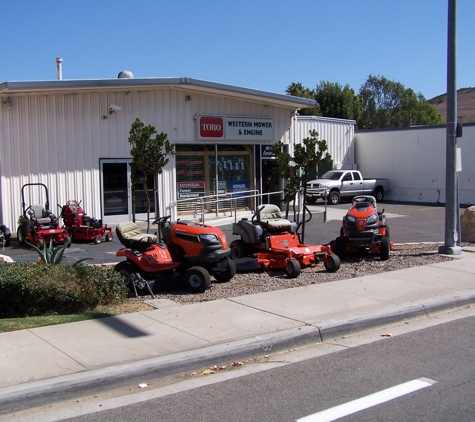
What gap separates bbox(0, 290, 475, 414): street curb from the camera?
5.50 meters

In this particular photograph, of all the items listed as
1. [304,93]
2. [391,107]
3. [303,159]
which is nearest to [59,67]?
[303,159]

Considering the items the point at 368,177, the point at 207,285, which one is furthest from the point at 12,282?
the point at 368,177

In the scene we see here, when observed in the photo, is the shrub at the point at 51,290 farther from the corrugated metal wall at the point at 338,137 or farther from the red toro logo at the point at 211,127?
the corrugated metal wall at the point at 338,137

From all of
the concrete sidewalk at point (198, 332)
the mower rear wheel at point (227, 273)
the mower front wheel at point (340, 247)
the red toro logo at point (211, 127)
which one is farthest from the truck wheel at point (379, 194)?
the mower rear wheel at point (227, 273)

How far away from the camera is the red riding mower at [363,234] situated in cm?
1260

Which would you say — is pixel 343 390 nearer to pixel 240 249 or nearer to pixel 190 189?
pixel 240 249

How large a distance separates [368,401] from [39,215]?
12297 millimetres

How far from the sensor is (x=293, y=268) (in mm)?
10867

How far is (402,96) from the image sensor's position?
194ft

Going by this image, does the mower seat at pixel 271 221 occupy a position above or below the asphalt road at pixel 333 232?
above

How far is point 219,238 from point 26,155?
9.75m

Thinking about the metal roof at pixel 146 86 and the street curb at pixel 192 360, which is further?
the metal roof at pixel 146 86

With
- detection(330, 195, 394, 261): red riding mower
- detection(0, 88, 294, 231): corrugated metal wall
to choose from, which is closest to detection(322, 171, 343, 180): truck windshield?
detection(0, 88, 294, 231): corrugated metal wall

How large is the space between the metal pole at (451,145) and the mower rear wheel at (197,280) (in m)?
6.68
